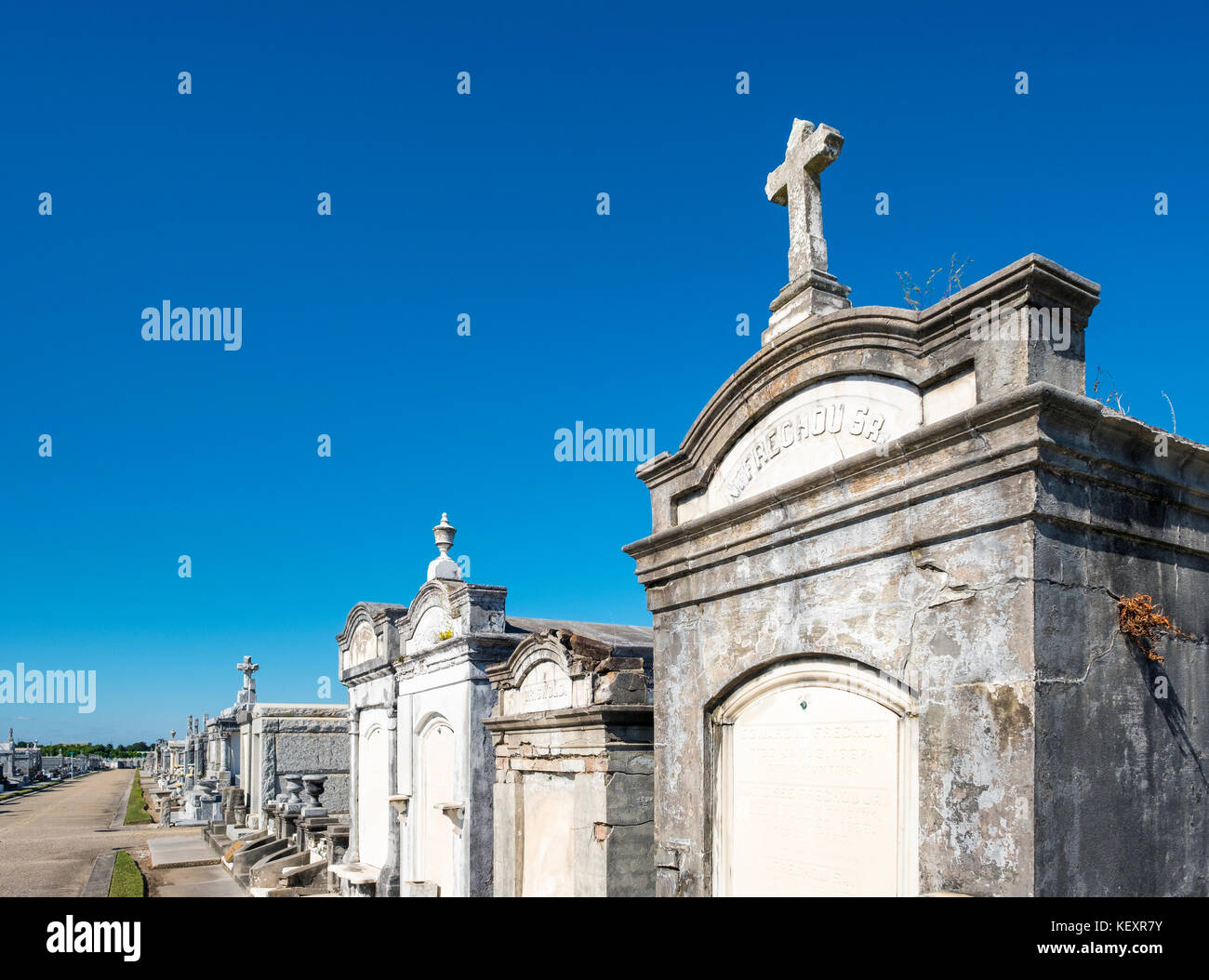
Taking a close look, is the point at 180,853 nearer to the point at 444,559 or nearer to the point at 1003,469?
the point at 444,559

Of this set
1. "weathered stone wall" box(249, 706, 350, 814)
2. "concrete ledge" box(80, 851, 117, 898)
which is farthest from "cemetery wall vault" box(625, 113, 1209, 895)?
"weathered stone wall" box(249, 706, 350, 814)

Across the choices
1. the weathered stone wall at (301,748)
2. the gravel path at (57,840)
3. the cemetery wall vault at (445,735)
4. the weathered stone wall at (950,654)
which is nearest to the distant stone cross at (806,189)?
the weathered stone wall at (950,654)

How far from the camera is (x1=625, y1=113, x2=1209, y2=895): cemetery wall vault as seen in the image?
12.7ft

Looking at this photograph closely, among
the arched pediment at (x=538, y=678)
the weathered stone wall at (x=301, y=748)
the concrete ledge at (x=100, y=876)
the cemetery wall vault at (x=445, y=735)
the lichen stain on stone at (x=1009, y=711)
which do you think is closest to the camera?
the lichen stain on stone at (x=1009, y=711)

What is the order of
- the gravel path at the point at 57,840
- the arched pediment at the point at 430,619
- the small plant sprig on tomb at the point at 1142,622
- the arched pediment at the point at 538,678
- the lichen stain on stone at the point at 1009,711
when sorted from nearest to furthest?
the lichen stain on stone at the point at 1009,711
the small plant sprig on tomb at the point at 1142,622
the arched pediment at the point at 538,678
the arched pediment at the point at 430,619
the gravel path at the point at 57,840

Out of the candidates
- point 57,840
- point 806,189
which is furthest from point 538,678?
point 57,840

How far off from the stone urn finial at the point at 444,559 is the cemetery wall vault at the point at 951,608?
21.1ft

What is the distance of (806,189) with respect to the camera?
584cm

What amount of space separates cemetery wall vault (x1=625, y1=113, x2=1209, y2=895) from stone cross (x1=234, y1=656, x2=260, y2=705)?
22.2 m

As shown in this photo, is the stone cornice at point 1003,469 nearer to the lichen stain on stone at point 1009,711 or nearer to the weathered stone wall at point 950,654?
the weathered stone wall at point 950,654

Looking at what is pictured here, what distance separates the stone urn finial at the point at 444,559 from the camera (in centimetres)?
1167

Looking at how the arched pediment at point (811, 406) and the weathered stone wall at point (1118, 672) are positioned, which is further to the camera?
the arched pediment at point (811, 406)

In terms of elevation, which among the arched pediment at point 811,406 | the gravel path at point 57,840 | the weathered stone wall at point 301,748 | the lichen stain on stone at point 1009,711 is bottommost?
the gravel path at point 57,840
